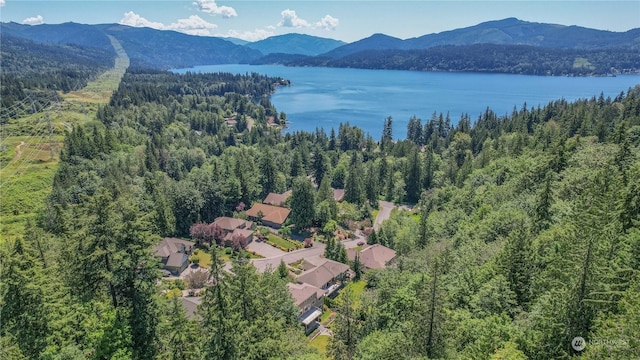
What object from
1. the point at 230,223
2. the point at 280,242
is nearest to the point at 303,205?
the point at 280,242

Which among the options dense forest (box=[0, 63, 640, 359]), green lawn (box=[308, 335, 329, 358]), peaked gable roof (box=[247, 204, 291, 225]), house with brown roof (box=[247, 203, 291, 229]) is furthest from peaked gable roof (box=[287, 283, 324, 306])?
peaked gable roof (box=[247, 204, 291, 225])

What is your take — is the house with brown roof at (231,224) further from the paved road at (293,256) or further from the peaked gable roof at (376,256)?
the peaked gable roof at (376,256)

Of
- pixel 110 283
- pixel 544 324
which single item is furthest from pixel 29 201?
pixel 544 324

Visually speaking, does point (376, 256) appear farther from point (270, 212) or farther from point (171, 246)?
point (171, 246)

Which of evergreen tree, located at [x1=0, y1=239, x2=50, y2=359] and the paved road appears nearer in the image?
evergreen tree, located at [x1=0, y1=239, x2=50, y2=359]

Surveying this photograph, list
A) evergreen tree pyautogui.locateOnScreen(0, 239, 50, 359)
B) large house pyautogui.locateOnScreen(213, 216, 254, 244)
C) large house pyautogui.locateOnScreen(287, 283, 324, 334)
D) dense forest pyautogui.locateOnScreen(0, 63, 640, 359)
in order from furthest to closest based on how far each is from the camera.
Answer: large house pyautogui.locateOnScreen(213, 216, 254, 244) → large house pyautogui.locateOnScreen(287, 283, 324, 334) → evergreen tree pyautogui.locateOnScreen(0, 239, 50, 359) → dense forest pyautogui.locateOnScreen(0, 63, 640, 359)

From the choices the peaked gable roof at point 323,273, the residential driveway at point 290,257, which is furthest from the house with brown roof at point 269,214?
the peaked gable roof at point 323,273

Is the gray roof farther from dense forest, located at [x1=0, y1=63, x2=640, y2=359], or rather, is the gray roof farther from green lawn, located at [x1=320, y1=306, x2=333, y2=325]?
green lawn, located at [x1=320, y1=306, x2=333, y2=325]
